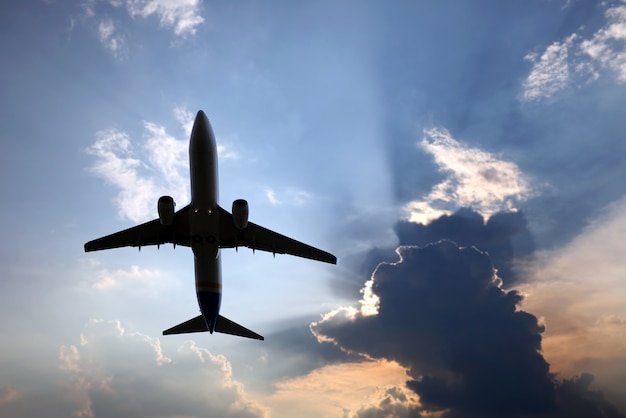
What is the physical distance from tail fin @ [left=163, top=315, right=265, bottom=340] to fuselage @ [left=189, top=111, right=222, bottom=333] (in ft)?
17.4

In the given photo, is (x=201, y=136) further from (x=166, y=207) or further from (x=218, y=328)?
(x=218, y=328)

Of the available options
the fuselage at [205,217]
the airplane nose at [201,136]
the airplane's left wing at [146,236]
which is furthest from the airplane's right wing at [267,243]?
the airplane nose at [201,136]

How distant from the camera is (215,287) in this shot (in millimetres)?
50719

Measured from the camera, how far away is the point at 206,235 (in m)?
47.6

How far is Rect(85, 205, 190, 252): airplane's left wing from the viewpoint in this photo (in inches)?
2048

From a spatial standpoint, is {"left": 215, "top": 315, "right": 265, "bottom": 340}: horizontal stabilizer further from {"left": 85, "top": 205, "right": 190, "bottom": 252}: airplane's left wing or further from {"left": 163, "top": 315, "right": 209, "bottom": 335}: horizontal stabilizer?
{"left": 85, "top": 205, "right": 190, "bottom": 252}: airplane's left wing

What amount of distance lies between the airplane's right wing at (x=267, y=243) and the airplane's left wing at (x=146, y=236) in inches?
157

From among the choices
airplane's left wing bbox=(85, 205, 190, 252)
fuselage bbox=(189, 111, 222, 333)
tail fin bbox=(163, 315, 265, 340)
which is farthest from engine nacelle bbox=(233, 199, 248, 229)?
tail fin bbox=(163, 315, 265, 340)

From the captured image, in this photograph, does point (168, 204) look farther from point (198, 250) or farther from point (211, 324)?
point (211, 324)

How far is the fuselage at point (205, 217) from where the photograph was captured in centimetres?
4344

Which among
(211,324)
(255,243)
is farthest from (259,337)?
(255,243)

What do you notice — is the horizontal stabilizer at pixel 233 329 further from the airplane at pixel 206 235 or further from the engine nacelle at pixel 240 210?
the engine nacelle at pixel 240 210

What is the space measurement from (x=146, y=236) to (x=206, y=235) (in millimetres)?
9004

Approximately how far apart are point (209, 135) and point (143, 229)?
1436 cm
